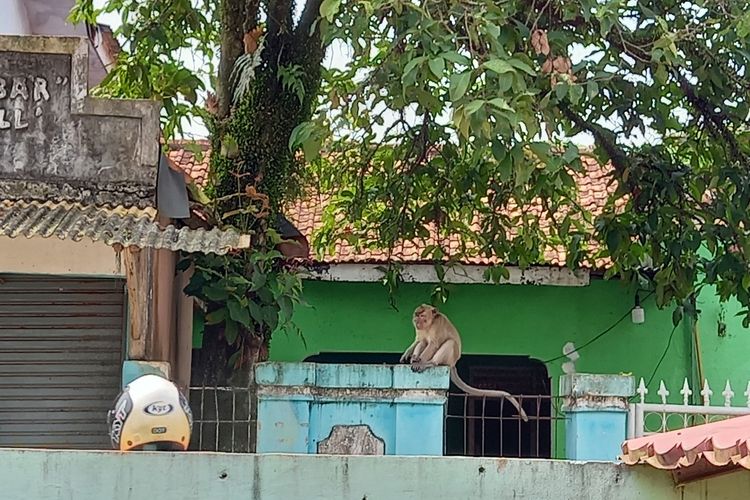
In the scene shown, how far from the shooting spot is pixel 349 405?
6223mm

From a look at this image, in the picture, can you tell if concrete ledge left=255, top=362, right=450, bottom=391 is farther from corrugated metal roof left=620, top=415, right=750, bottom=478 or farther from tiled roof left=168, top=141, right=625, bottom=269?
tiled roof left=168, top=141, right=625, bottom=269

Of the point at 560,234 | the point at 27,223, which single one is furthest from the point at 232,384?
the point at 560,234

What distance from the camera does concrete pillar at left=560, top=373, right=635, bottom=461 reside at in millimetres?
5902

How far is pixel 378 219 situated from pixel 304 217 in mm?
1741

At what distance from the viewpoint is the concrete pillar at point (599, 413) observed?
590cm

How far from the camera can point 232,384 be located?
24.2 feet

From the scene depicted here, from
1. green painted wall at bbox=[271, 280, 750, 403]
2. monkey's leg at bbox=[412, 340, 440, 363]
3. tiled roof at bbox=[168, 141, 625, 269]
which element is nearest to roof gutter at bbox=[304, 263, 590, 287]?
tiled roof at bbox=[168, 141, 625, 269]

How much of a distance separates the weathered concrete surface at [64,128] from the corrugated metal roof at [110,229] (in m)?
0.25

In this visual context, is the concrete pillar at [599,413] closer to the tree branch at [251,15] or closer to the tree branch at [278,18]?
the tree branch at [278,18]

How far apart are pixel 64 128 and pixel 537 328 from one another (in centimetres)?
497

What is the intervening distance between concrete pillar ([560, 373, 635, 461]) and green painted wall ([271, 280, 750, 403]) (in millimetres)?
3584

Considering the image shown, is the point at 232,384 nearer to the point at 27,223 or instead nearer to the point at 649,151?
the point at 27,223

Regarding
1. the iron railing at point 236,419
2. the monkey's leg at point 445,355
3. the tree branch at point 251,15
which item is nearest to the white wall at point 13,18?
the tree branch at point 251,15

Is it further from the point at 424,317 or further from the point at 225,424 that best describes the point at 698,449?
the point at 424,317
